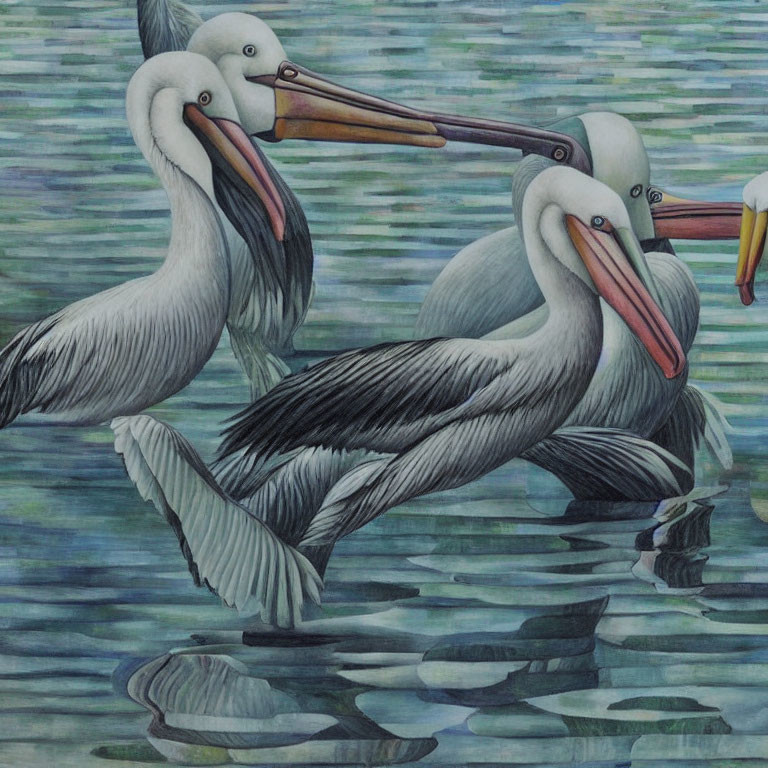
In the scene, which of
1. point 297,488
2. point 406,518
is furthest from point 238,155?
point 406,518

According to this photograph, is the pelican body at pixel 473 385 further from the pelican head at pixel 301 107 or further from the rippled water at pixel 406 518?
the pelican head at pixel 301 107

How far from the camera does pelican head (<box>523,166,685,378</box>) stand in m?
2.49

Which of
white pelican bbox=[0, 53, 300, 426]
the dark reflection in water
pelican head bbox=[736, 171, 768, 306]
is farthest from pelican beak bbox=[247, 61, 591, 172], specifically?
the dark reflection in water

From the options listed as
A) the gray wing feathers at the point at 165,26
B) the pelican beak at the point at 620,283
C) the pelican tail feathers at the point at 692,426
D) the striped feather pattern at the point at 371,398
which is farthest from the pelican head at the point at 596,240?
the gray wing feathers at the point at 165,26

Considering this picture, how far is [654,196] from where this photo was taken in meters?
2.55

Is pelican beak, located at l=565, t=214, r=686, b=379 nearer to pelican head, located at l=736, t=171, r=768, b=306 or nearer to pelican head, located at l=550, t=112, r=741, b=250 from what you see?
pelican head, located at l=550, t=112, r=741, b=250

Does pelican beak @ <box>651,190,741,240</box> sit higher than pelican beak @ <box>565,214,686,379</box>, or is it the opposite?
pelican beak @ <box>651,190,741,240</box>

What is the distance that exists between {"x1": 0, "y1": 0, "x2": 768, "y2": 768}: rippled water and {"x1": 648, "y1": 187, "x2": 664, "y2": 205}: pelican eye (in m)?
0.04

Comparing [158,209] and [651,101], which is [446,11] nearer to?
[651,101]

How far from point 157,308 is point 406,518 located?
635 millimetres

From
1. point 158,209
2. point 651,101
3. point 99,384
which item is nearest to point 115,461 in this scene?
point 99,384

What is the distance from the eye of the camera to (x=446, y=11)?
2.57 meters

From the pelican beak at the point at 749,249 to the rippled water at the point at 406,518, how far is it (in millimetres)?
29

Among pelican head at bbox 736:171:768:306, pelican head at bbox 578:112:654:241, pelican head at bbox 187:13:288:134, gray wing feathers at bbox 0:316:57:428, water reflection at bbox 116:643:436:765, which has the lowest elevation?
water reflection at bbox 116:643:436:765
